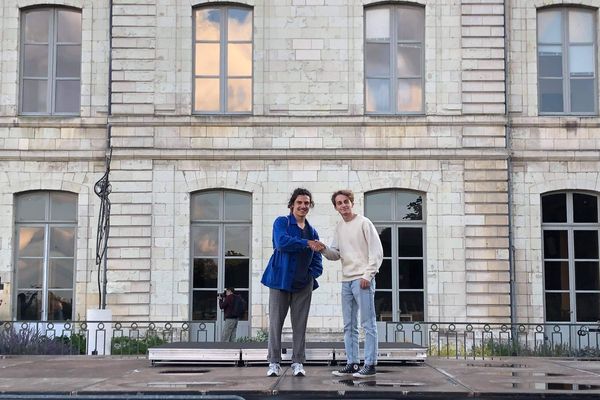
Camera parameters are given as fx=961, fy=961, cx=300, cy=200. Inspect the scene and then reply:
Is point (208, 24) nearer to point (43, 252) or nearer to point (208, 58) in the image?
point (208, 58)

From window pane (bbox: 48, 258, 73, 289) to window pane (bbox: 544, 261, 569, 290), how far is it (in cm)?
926

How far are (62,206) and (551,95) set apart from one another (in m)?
9.88

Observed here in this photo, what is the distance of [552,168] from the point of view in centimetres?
1864

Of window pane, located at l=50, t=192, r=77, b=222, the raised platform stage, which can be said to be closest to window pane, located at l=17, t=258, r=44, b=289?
window pane, located at l=50, t=192, r=77, b=222

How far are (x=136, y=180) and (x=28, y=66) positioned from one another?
332 cm

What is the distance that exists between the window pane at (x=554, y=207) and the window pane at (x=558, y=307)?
147 cm

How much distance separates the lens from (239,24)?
1891cm

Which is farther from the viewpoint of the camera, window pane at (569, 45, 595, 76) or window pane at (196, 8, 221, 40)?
window pane at (569, 45, 595, 76)

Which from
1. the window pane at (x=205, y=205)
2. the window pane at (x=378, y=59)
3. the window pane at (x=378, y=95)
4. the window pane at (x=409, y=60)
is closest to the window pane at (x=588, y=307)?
the window pane at (x=378, y=95)

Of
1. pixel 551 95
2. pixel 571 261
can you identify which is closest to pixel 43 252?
pixel 571 261

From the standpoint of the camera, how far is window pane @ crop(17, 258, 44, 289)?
1880 centimetres

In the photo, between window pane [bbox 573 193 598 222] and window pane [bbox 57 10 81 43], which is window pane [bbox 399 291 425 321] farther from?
window pane [bbox 57 10 81 43]

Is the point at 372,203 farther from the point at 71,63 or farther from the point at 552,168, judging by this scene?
the point at 71,63

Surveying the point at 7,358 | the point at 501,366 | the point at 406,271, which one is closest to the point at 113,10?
the point at 406,271
